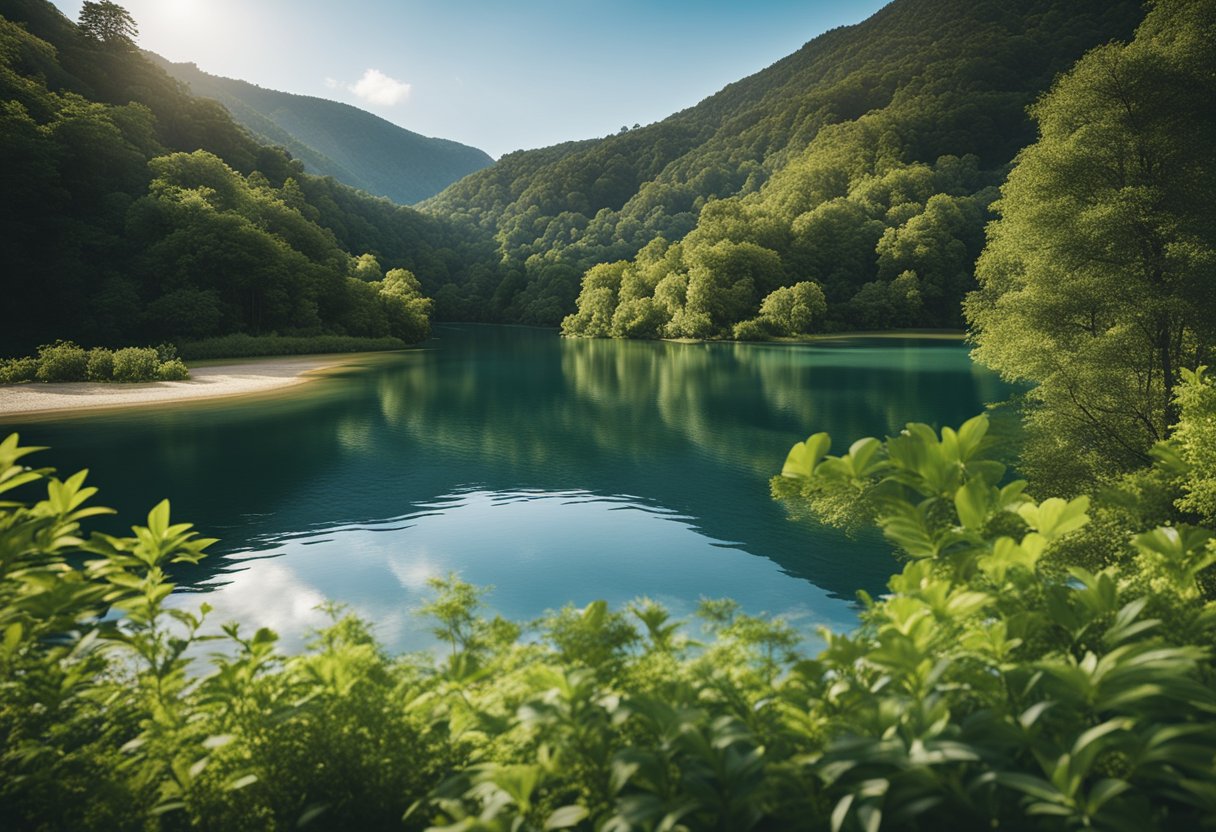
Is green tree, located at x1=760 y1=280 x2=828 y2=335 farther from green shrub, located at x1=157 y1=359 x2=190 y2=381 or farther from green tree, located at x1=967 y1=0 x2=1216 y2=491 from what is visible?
green tree, located at x1=967 y1=0 x2=1216 y2=491

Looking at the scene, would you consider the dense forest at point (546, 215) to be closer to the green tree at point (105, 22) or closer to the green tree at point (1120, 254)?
the green tree at point (105, 22)

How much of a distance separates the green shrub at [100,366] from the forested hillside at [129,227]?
16.9 m

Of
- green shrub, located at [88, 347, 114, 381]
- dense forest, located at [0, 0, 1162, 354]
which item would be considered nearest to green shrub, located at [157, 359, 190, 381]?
green shrub, located at [88, 347, 114, 381]

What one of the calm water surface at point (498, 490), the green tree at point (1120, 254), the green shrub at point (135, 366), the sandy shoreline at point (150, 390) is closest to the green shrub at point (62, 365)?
the sandy shoreline at point (150, 390)

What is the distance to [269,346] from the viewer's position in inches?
2122

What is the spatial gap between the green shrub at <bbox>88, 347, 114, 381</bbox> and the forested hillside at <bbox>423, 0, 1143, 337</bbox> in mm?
58931

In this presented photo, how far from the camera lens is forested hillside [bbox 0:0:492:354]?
4997 centimetres

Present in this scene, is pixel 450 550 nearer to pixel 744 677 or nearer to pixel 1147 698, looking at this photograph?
pixel 744 677

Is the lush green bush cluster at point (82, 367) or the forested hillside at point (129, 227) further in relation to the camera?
the forested hillside at point (129, 227)

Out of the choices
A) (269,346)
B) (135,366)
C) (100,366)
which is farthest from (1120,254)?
(269,346)

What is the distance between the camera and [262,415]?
87.2ft

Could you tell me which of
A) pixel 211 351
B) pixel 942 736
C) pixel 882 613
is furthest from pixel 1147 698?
pixel 211 351

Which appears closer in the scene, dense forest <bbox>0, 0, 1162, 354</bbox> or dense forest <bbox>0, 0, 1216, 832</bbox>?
dense forest <bbox>0, 0, 1216, 832</bbox>

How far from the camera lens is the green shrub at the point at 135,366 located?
33844 millimetres
